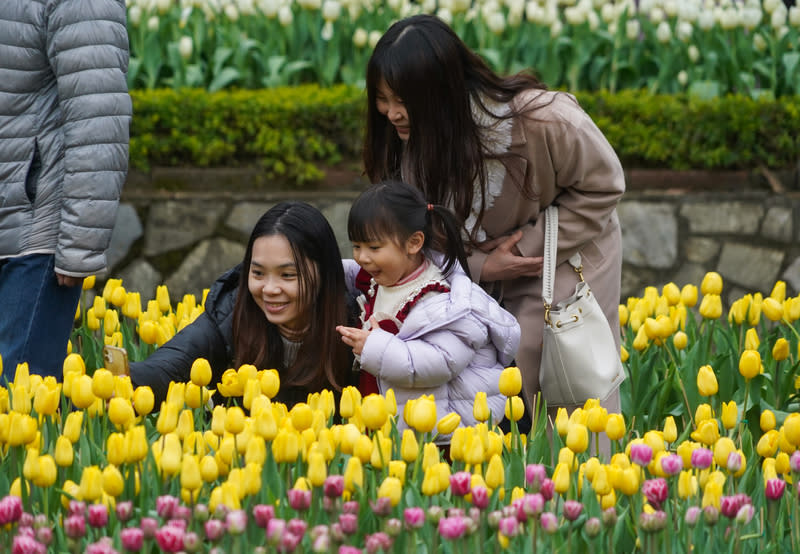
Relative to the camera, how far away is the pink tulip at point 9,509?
188 centimetres

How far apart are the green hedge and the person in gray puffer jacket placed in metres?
2.54

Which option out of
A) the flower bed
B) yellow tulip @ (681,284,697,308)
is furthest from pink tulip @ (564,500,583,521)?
yellow tulip @ (681,284,697,308)

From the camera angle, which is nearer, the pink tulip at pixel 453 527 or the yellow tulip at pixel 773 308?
the pink tulip at pixel 453 527

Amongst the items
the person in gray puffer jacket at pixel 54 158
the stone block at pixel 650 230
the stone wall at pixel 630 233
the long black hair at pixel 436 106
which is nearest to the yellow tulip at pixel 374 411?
the long black hair at pixel 436 106

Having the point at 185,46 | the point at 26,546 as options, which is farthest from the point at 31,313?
the point at 185,46

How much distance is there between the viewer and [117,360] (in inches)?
105

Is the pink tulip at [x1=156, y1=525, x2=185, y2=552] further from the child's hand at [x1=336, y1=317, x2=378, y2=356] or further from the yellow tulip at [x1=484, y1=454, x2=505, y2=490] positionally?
the child's hand at [x1=336, y1=317, x2=378, y2=356]

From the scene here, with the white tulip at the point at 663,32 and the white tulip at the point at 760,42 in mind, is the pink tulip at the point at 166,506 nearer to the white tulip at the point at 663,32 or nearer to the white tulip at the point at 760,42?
the white tulip at the point at 663,32

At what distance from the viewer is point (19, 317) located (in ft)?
10.4

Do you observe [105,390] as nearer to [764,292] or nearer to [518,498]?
[518,498]

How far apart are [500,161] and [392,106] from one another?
0.33 meters

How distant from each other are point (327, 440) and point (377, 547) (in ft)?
1.26

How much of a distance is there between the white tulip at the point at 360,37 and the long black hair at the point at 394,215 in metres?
3.24

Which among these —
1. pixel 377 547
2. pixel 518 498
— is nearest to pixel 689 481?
pixel 518 498
